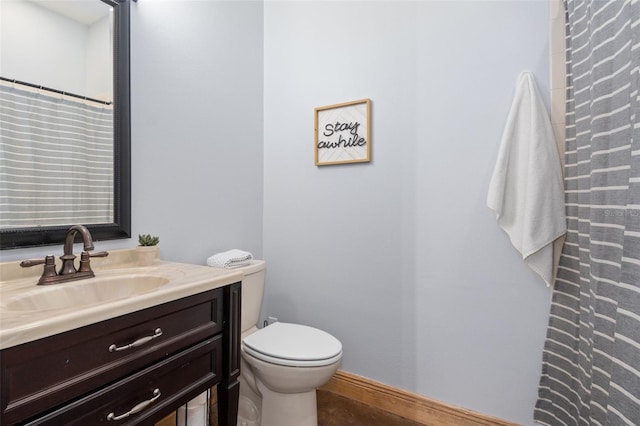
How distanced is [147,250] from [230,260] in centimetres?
37

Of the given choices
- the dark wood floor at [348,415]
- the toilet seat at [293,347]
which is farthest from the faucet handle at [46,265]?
the dark wood floor at [348,415]

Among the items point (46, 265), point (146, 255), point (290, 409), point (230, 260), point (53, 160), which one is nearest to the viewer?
point (46, 265)

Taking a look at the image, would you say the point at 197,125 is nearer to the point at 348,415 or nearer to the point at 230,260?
the point at 230,260

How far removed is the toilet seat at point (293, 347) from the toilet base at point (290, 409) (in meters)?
0.21

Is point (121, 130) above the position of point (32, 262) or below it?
above

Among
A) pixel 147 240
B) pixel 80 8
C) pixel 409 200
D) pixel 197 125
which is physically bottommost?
pixel 147 240

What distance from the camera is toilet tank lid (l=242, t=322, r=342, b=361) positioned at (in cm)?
133

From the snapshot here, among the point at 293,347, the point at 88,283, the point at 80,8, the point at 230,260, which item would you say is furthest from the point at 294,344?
the point at 80,8

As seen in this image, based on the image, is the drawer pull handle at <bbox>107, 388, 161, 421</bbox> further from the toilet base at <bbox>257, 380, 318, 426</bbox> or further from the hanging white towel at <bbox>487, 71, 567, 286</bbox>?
the hanging white towel at <bbox>487, 71, 567, 286</bbox>

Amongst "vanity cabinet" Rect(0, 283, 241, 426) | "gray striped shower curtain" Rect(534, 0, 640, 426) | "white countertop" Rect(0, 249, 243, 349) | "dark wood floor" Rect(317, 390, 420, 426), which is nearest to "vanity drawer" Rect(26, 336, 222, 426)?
"vanity cabinet" Rect(0, 283, 241, 426)

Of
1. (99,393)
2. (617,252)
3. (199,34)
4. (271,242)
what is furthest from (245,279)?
(617,252)

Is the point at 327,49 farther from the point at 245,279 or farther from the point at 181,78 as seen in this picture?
the point at 245,279

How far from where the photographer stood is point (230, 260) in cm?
154

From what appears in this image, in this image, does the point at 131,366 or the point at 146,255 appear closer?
the point at 131,366
